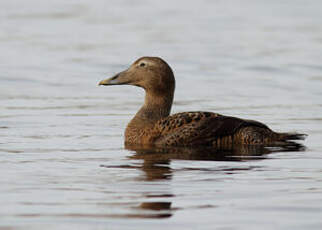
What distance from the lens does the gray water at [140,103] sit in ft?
27.0

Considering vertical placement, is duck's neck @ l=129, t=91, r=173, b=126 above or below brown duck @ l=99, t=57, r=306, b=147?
above

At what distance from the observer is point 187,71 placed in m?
21.1

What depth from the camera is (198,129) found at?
40.6 ft

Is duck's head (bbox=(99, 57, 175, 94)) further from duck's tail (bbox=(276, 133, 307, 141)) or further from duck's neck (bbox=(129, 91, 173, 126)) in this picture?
duck's tail (bbox=(276, 133, 307, 141))

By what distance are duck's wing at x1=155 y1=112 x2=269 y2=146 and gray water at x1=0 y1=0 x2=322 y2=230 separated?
61cm

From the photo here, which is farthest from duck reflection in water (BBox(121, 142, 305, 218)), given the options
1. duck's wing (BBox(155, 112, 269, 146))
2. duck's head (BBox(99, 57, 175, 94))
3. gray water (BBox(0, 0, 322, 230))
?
duck's head (BBox(99, 57, 175, 94))

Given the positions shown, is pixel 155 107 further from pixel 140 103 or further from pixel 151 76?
pixel 140 103

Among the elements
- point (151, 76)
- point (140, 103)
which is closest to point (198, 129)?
point (151, 76)

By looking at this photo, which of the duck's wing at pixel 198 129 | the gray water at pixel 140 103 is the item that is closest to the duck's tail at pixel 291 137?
the gray water at pixel 140 103

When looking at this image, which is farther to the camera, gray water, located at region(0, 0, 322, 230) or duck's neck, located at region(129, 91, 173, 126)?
duck's neck, located at region(129, 91, 173, 126)

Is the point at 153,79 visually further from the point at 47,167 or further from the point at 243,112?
the point at 47,167

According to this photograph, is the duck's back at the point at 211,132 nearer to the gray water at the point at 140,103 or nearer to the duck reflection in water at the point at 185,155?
the duck reflection in water at the point at 185,155

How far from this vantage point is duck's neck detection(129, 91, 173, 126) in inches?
525

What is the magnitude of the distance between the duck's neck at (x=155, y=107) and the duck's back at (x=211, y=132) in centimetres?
84
